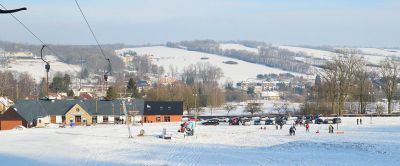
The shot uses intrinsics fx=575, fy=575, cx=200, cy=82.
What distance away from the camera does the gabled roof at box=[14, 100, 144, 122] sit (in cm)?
7785

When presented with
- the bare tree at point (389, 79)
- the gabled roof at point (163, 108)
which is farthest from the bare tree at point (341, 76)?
the gabled roof at point (163, 108)

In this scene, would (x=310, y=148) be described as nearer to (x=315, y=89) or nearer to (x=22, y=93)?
(x=315, y=89)

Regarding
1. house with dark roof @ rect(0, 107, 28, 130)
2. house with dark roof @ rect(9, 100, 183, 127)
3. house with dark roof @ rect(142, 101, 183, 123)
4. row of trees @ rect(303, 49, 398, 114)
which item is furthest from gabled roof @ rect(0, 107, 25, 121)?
row of trees @ rect(303, 49, 398, 114)

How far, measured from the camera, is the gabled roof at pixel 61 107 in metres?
77.8

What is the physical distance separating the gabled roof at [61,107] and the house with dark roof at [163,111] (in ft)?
4.64

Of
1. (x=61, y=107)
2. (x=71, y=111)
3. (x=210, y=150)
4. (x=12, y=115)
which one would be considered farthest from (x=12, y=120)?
(x=210, y=150)

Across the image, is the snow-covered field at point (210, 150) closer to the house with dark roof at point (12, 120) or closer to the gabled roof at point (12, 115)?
the house with dark roof at point (12, 120)

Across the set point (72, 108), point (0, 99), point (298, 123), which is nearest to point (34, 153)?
point (298, 123)

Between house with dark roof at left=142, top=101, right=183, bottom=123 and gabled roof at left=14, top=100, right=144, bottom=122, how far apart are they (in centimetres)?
141

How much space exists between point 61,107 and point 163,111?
15.7m

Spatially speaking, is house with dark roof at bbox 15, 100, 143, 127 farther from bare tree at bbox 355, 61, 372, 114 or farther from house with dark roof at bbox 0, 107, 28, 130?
bare tree at bbox 355, 61, 372, 114

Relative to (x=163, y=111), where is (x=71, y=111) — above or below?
above

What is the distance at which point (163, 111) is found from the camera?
294 ft

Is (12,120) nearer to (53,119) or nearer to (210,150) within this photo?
(53,119)
